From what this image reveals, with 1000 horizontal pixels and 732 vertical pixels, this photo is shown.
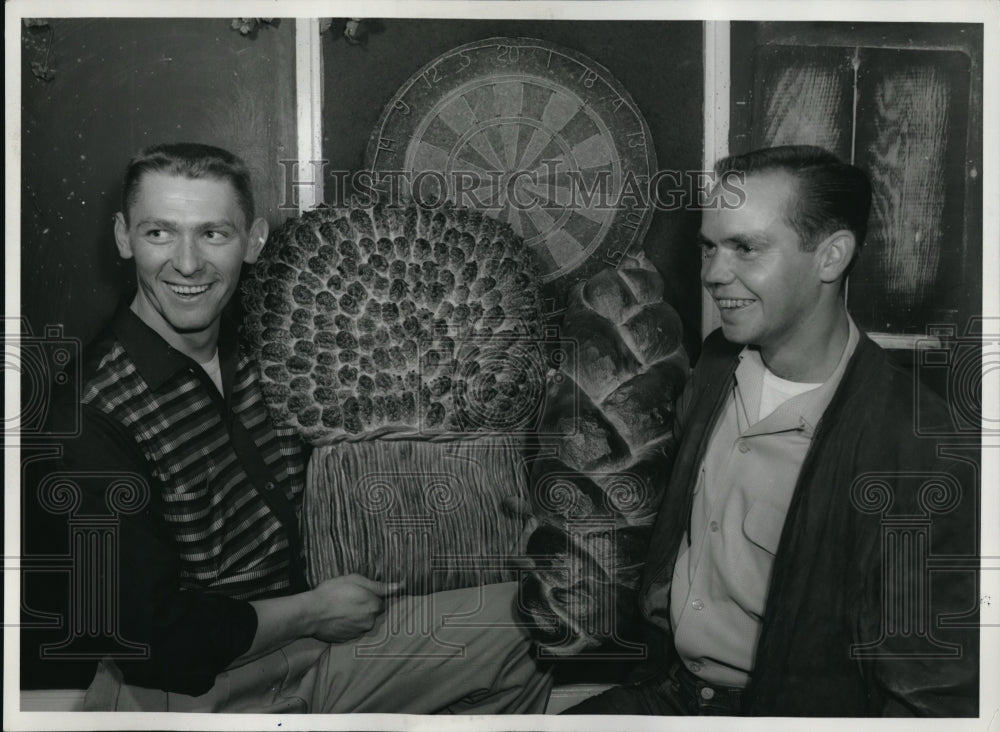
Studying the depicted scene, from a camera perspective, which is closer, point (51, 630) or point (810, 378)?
point (810, 378)

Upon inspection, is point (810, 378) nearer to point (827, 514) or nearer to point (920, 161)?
point (827, 514)

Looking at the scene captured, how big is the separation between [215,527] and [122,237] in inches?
17.3

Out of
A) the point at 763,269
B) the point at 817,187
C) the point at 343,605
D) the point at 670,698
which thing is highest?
the point at 817,187

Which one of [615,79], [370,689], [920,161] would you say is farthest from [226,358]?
[920,161]

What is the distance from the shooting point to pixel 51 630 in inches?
53.9

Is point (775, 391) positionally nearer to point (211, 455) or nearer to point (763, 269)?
point (763, 269)

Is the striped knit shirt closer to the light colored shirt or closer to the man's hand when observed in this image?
the man's hand

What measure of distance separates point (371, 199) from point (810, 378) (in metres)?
0.67

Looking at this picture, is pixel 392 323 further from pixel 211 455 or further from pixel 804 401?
pixel 804 401

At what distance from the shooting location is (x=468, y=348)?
4.27 feet

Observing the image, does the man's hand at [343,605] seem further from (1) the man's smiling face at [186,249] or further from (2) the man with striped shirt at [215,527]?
(1) the man's smiling face at [186,249]

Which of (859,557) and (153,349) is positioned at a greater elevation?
(153,349)

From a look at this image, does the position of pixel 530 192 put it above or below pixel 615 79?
below

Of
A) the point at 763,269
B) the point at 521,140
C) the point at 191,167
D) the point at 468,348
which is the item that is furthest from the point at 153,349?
the point at 763,269
